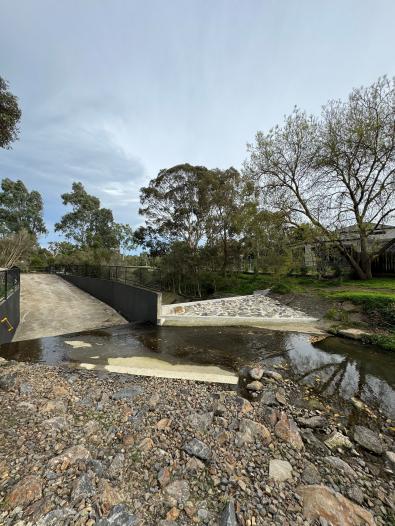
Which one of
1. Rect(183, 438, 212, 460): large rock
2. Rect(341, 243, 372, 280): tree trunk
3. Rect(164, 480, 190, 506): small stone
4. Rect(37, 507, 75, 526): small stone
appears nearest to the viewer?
Rect(37, 507, 75, 526): small stone

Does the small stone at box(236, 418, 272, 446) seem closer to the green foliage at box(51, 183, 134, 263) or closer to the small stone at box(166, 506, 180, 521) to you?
the small stone at box(166, 506, 180, 521)

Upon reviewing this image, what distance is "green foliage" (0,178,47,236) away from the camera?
31.3m

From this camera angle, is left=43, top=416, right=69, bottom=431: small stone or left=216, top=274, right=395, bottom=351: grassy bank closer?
left=43, top=416, right=69, bottom=431: small stone

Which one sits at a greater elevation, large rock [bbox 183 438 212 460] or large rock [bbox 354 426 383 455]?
large rock [bbox 183 438 212 460]

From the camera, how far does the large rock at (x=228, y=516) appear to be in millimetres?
1718

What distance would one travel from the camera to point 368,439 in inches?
107

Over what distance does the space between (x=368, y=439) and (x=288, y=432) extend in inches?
37.4

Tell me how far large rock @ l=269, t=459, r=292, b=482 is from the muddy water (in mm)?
1855

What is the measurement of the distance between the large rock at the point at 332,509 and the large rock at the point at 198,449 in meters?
0.83

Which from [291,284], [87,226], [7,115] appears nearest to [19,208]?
[87,226]

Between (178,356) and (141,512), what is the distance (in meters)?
3.28

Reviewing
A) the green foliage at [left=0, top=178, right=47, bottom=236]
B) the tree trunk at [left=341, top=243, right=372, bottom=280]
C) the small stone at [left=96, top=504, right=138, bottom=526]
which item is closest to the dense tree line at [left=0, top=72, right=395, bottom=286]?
the tree trunk at [left=341, top=243, right=372, bottom=280]

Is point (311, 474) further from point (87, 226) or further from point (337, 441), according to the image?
point (87, 226)

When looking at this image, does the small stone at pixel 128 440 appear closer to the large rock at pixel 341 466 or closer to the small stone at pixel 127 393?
the small stone at pixel 127 393
